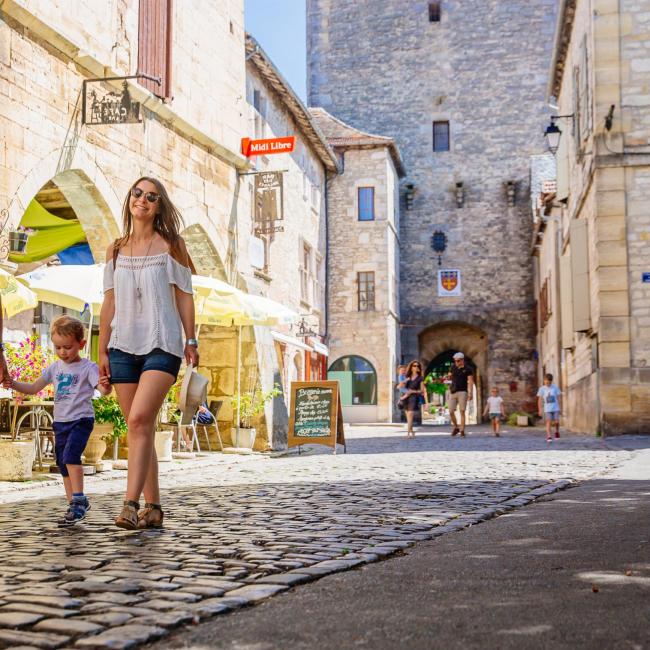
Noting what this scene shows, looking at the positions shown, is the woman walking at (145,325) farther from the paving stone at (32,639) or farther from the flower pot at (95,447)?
the flower pot at (95,447)

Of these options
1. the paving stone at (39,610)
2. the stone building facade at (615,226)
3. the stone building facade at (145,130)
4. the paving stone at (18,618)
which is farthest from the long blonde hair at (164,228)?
the stone building facade at (615,226)

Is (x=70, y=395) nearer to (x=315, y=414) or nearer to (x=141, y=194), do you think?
(x=141, y=194)

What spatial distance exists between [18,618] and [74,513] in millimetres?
2533

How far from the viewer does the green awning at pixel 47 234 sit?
44.7ft

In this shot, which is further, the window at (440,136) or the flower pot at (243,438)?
the window at (440,136)

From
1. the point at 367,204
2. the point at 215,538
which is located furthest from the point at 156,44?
the point at 367,204

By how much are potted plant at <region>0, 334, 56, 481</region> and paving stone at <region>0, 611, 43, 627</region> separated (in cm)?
600

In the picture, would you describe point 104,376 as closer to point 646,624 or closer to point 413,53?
point 646,624

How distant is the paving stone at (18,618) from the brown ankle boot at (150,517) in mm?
2035

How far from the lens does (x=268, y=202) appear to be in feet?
71.8

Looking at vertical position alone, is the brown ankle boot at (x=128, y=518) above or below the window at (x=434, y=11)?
below

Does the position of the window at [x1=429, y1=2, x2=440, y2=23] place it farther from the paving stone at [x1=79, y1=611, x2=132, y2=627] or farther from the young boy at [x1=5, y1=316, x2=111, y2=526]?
the paving stone at [x1=79, y1=611, x2=132, y2=627]

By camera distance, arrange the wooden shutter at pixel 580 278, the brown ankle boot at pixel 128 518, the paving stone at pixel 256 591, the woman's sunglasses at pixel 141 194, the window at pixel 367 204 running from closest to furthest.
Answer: the paving stone at pixel 256 591 < the brown ankle boot at pixel 128 518 < the woman's sunglasses at pixel 141 194 < the wooden shutter at pixel 580 278 < the window at pixel 367 204

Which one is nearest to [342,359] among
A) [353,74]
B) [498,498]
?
[353,74]
